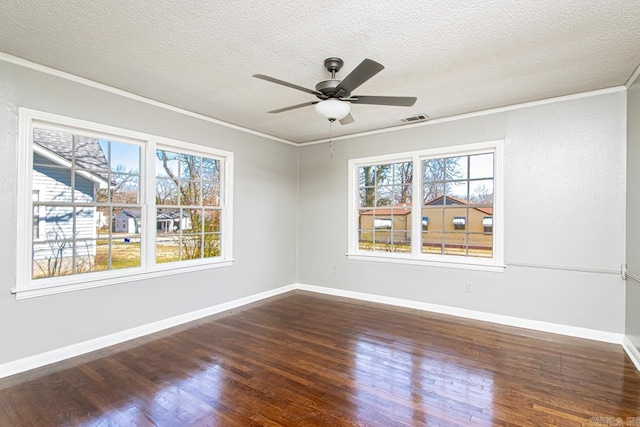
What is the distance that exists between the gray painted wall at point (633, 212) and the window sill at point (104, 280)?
15.3 ft

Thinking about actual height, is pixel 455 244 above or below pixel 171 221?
below

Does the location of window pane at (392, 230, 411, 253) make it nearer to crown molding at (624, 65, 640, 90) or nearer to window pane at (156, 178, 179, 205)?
crown molding at (624, 65, 640, 90)

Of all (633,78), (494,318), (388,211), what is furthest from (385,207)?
(633,78)

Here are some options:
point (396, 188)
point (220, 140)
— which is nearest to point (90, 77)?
point (220, 140)

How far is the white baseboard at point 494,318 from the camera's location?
11.1 feet

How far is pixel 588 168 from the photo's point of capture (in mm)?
3463

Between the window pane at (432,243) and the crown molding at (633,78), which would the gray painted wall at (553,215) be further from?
the window pane at (432,243)

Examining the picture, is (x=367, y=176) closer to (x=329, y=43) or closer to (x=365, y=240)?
(x=365, y=240)

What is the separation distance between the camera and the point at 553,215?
364 centimetres

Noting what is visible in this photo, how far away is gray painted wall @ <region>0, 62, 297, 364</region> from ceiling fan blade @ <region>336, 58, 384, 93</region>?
8.21ft

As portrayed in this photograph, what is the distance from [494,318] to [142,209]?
4.49 meters

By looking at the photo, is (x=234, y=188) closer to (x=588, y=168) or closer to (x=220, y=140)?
(x=220, y=140)

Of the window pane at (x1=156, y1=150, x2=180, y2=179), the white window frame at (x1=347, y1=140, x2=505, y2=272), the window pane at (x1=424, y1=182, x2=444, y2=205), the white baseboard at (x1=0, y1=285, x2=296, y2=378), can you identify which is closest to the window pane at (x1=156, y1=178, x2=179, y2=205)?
the window pane at (x1=156, y1=150, x2=180, y2=179)

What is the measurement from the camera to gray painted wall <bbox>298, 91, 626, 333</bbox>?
11.0 ft
